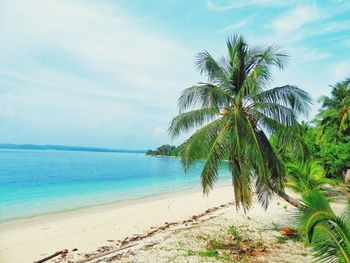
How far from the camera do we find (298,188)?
35.4 feet

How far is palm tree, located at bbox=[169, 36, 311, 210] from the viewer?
7.63 meters

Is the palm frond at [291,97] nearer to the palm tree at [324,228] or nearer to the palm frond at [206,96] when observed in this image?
the palm frond at [206,96]

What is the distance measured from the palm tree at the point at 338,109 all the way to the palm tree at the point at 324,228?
21.0 m

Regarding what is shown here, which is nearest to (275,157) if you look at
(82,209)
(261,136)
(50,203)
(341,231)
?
(261,136)

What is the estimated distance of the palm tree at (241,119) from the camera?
7.63 m

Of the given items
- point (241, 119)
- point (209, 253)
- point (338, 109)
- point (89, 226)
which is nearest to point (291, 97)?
point (241, 119)

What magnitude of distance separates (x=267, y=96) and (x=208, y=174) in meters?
2.78

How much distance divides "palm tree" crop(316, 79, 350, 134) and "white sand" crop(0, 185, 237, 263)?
44.4ft

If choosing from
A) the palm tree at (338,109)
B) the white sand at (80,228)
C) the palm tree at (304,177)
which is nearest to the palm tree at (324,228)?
the white sand at (80,228)

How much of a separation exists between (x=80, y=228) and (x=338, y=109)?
69.7 ft

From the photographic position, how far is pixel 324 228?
12.4 ft

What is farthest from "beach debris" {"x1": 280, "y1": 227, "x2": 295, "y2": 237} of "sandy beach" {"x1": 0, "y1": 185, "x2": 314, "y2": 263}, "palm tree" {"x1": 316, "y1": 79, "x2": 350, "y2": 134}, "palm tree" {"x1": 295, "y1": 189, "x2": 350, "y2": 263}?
"palm tree" {"x1": 316, "y1": 79, "x2": 350, "y2": 134}

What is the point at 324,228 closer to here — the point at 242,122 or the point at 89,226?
the point at 242,122

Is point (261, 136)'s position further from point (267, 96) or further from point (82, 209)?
point (82, 209)
